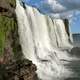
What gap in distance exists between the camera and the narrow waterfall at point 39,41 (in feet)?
72.0

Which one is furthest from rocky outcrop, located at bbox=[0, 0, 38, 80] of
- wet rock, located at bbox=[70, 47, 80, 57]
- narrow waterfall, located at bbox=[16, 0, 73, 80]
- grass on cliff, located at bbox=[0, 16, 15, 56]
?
wet rock, located at bbox=[70, 47, 80, 57]

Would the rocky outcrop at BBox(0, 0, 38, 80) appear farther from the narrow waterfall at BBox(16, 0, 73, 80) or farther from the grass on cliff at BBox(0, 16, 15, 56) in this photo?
the narrow waterfall at BBox(16, 0, 73, 80)

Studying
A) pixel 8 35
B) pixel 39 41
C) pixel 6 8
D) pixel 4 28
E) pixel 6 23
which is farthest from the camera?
pixel 39 41

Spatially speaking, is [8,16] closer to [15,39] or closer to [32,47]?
[15,39]

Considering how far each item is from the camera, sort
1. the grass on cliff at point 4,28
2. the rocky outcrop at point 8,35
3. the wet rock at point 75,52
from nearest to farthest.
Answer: the rocky outcrop at point 8,35
the grass on cliff at point 4,28
the wet rock at point 75,52

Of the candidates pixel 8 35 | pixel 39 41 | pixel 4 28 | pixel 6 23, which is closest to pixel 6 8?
pixel 6 23

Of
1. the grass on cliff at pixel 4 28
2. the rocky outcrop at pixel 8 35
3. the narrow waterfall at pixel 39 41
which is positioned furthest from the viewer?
the narrow waterfall at pixel 39 41

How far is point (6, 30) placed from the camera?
18.0m

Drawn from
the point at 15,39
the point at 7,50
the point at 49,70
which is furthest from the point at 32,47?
the point at 7,50

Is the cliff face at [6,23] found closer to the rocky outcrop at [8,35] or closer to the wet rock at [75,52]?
the rocky outcrop at [8,35]

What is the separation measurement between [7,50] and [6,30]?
1499mm

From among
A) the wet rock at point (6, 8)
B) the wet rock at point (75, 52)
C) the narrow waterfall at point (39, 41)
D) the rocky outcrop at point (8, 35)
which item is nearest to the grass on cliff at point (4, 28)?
the rocky outcrop at point (8, 35)

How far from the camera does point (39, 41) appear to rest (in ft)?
99.1

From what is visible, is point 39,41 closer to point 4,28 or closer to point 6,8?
point 4,28
